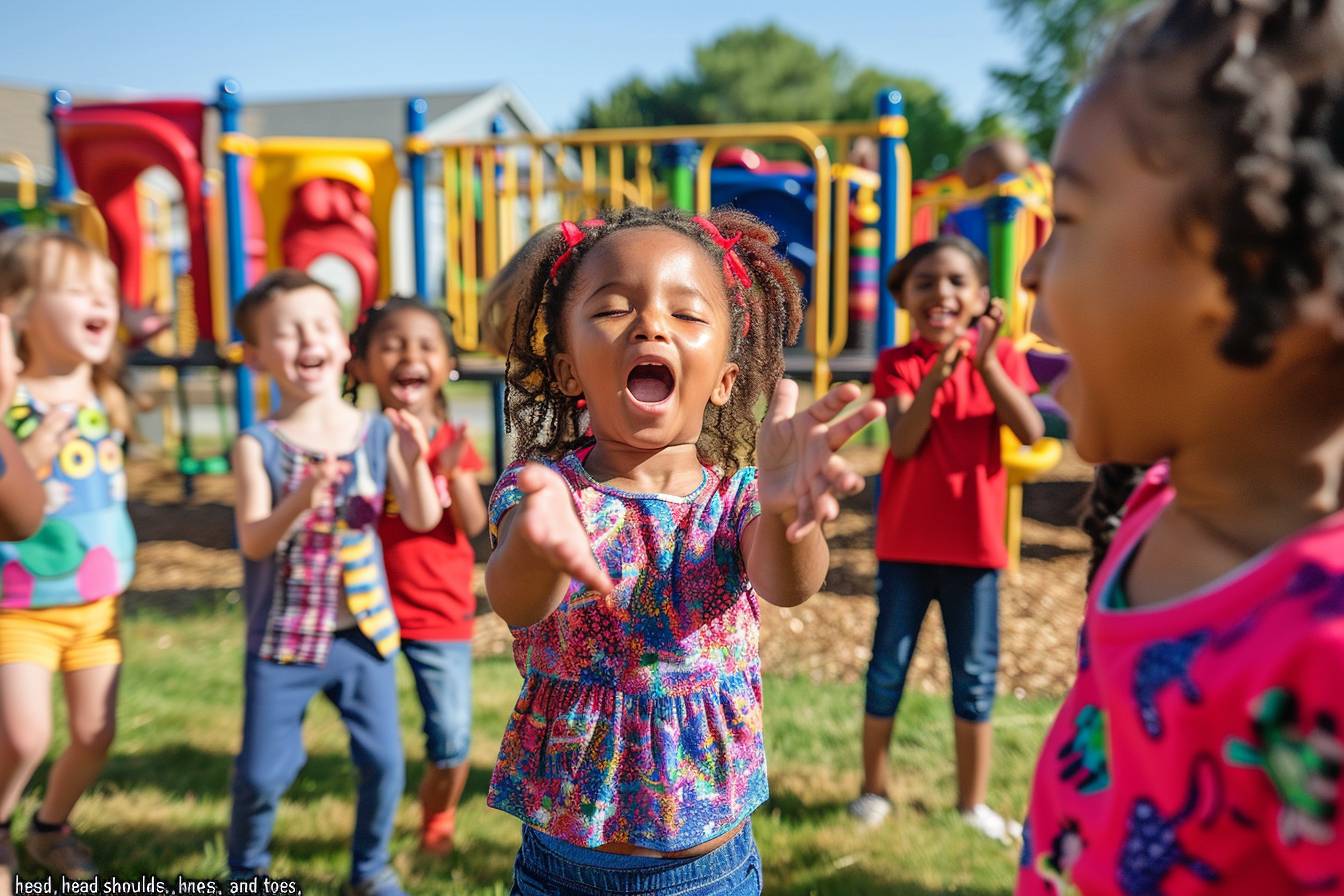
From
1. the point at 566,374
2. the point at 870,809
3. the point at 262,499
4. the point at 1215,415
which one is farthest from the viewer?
the point at 870,809

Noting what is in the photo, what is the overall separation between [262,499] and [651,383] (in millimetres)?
1644

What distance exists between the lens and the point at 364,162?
7480mm

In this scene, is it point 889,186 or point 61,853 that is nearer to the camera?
point 61,853

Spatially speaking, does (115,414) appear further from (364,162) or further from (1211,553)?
(364,162)

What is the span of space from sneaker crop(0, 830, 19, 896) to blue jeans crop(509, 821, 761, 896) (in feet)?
6.78

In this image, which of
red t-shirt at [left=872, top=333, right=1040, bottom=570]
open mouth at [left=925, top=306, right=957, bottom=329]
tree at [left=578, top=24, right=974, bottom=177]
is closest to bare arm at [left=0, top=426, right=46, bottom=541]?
red t-shirt at [left=872, top=333, right=1040, bottom=570]

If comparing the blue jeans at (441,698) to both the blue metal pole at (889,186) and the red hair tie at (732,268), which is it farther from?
the blue metal pole at (889,186)

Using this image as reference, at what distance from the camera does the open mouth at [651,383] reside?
5.58 ft

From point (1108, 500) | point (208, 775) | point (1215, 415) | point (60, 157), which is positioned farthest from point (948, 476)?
point (60, 157)

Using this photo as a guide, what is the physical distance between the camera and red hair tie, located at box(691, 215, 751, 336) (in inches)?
74.9

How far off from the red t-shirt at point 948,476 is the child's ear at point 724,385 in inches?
67.9

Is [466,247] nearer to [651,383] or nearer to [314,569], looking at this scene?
[314,569]

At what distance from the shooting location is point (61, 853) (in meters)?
3.16

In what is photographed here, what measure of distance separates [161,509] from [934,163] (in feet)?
92.3
